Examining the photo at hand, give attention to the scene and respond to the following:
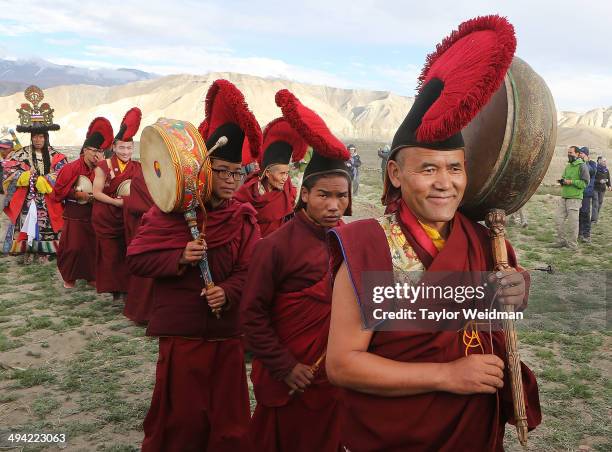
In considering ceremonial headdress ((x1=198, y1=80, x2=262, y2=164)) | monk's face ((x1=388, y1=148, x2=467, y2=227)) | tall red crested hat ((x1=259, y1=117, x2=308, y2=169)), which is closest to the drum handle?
ceremonial headdress ((x1=198, y1=80, x2=262, y2=164))

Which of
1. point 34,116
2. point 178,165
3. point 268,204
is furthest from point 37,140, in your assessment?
point 178,165

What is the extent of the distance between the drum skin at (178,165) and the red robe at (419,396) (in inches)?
48.9

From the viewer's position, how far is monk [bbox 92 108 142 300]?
22.6 ft

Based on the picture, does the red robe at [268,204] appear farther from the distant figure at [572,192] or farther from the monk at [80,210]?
the distant figure at [572,192]

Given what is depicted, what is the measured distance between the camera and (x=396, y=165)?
183 centimetres

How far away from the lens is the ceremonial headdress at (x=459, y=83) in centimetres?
158

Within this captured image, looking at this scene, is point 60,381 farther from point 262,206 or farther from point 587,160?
point 587,160

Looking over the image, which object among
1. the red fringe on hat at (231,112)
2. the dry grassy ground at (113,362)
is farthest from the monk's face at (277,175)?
the dry grassy ground at (113,362)

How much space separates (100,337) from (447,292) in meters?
5.23

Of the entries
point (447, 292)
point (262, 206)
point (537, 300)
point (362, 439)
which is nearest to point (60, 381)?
point (262, 206)

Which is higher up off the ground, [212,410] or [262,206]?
[262,206]

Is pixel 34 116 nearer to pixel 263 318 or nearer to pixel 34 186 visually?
pixel 34 186

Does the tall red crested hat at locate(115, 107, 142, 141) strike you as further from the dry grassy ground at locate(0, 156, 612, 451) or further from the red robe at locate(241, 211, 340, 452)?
the red robe at locate(241, 211, 340, 452)

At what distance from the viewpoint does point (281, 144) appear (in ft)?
16.6
